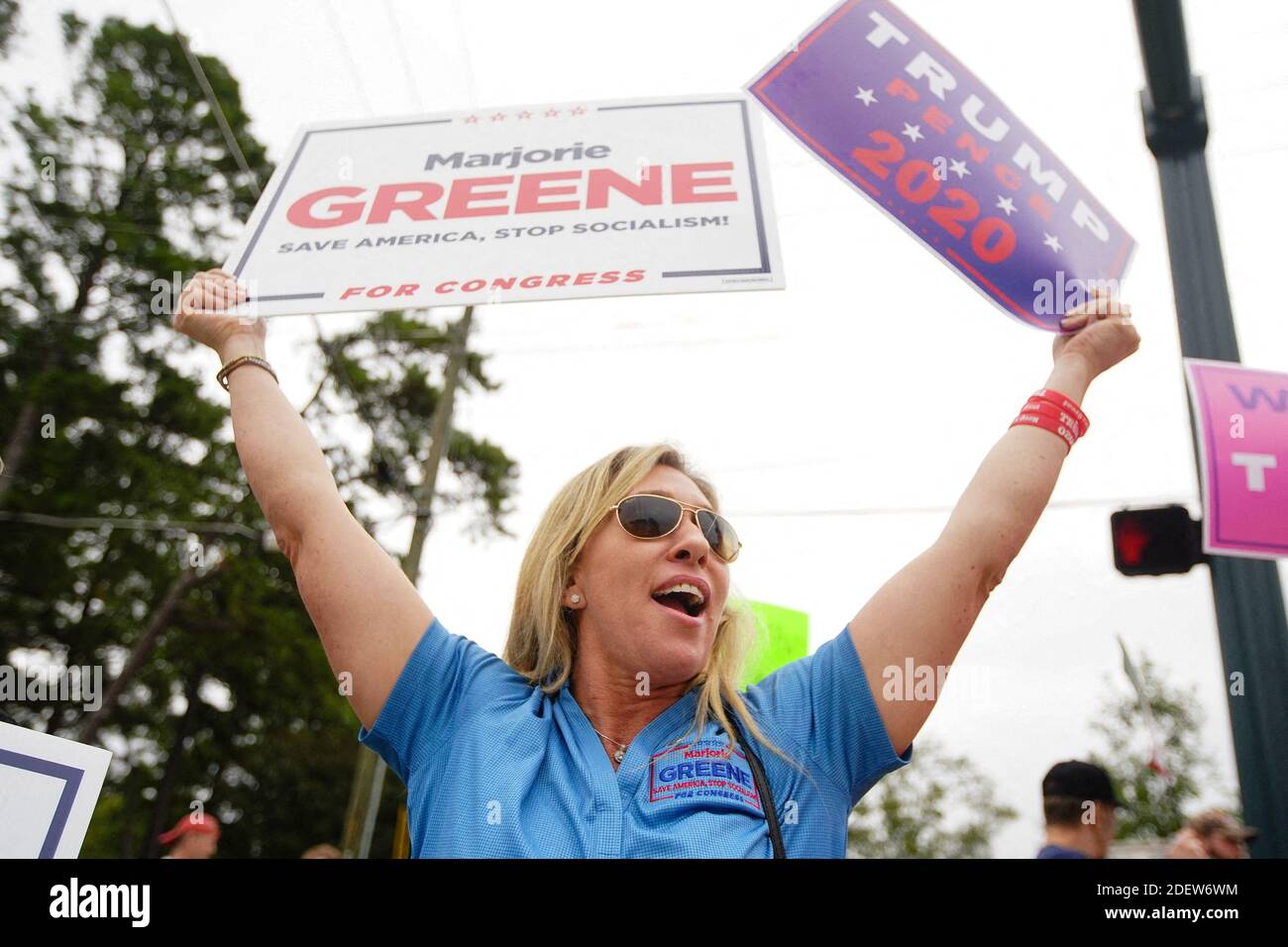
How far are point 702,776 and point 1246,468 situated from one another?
4.99 ft

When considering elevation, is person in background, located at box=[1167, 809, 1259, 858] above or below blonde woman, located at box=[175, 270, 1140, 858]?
below

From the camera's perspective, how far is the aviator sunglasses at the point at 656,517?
1.52 m

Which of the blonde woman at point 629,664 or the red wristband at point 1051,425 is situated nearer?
the blonde woman at point 629,664

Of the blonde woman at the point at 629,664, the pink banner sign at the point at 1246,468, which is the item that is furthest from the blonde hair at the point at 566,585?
the pink banner sign at the point at 1246,468

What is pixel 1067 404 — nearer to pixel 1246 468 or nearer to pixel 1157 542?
pixel 1246 468

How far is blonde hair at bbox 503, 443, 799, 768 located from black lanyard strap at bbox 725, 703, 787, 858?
0.46 ft

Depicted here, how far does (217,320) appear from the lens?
1571mm

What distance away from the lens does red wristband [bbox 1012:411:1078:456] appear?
1412mm

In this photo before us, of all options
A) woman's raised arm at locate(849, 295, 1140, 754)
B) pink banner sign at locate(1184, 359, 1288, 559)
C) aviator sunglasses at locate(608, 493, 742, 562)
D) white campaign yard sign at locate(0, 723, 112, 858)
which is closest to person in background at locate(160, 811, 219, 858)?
white campaign yard sign at locate(0, 723, 112, 858)

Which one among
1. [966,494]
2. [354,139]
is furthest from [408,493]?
[966,494]

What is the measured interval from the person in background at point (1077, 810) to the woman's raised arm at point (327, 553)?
2372mm

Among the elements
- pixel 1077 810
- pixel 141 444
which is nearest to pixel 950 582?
pixel 1077 810

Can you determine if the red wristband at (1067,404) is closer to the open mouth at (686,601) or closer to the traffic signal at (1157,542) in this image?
the open mouth at (686,601)

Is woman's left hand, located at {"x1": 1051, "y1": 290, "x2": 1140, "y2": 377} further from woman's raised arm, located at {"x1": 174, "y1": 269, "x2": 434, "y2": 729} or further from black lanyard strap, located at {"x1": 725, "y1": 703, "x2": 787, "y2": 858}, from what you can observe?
woman's raised arm, located at {"x1": 174, "y1": 269, "x2": 434, "y2": 729}
